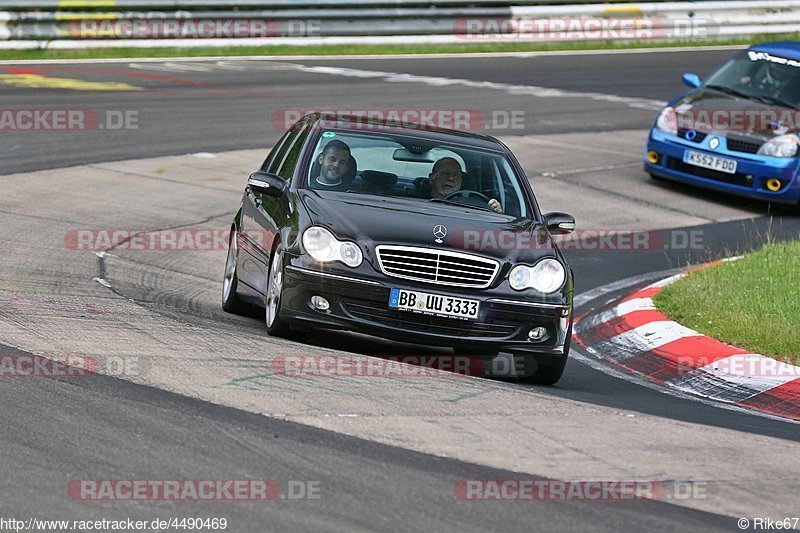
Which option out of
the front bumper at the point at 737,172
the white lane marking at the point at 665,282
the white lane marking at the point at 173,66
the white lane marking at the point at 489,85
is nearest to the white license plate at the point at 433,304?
the white lane marking at the point at 665,282

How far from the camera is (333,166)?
9.12m

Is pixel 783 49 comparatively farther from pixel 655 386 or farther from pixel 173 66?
pixel 173 66

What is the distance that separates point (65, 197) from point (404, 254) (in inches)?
252

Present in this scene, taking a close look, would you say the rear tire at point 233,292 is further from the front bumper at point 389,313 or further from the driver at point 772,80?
the driver at point 772,80

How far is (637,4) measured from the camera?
3086 centimetres

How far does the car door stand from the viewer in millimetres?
8859

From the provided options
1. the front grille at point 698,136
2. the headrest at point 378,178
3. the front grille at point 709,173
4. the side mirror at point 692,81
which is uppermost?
the side mirror at point 692,81

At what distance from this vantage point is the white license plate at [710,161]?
16.0 meters

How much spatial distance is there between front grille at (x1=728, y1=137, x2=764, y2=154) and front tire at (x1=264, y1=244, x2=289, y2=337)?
879cm

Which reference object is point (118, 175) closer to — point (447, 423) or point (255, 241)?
point (255, 241)

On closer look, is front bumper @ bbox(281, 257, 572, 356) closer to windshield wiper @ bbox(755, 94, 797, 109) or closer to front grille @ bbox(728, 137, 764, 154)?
front grille @ bbox(728, 137, 764, 154)

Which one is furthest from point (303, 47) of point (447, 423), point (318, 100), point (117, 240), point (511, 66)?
point (447, 423)

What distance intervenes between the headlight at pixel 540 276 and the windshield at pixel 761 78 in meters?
9.23

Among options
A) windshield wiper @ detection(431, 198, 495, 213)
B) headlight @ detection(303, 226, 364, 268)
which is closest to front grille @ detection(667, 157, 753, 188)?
windshield wiper @ detection(431, 198, 495, 213)
